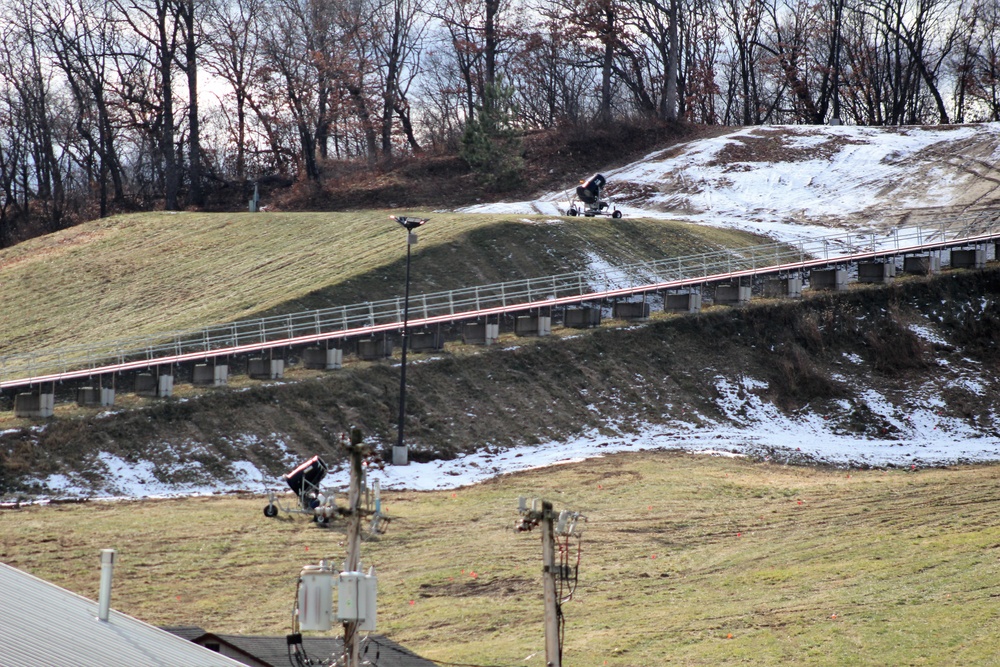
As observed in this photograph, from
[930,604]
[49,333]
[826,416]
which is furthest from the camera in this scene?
[49,333]

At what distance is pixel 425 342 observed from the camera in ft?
147

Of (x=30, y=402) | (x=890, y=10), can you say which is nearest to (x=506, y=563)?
(x=30, y=402)

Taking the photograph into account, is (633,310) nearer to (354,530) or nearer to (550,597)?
(550,597)

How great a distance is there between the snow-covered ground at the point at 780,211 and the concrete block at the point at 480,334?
23.0 feet

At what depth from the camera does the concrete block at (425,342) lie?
146 ft

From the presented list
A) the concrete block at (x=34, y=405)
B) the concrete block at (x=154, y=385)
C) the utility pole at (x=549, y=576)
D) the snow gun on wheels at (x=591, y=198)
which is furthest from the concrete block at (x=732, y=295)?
the utility pole at (x=549, y=576)

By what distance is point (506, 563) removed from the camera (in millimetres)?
25203

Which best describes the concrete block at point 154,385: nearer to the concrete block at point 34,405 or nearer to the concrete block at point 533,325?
the concrete block at point 34,405

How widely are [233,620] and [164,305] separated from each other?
35.4 metres

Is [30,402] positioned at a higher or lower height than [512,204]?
lower

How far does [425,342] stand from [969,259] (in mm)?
25889

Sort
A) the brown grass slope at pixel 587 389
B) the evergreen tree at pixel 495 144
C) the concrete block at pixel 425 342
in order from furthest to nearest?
the evergreen tree at pixel 495 144 < the concrete block at pixel 425 342 < the brown grass slope at pixel 587 389

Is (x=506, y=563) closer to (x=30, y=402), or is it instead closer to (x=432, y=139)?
(x=30, y=402)

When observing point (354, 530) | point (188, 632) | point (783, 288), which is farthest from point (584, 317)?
point (354, 530)
